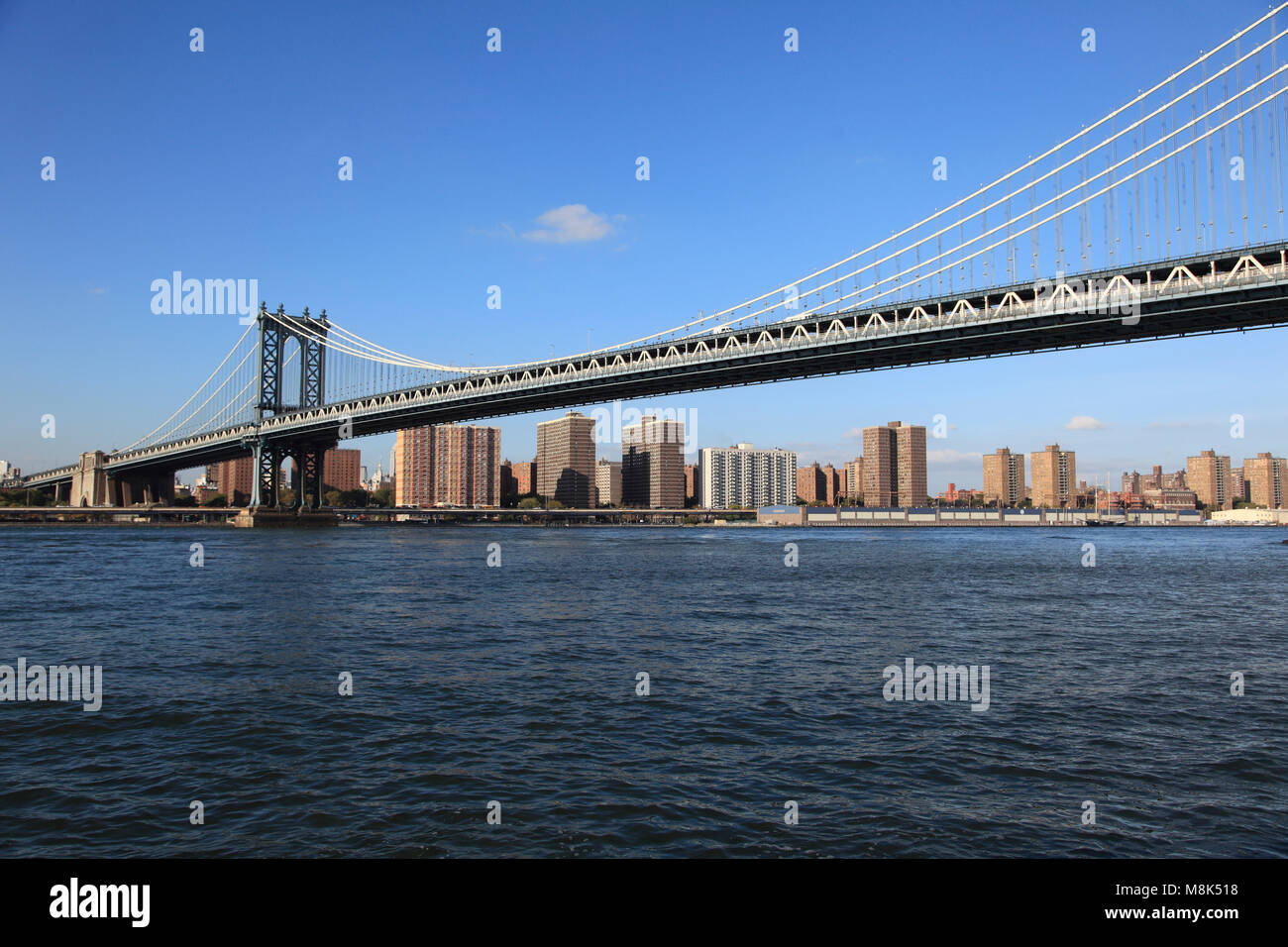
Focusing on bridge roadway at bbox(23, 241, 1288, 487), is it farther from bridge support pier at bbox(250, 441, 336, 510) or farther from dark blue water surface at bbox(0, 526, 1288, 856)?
dark blue water surface at bbox(0, 526, 1288, 856)

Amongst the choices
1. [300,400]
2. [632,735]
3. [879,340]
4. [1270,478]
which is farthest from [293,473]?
[1270,478]

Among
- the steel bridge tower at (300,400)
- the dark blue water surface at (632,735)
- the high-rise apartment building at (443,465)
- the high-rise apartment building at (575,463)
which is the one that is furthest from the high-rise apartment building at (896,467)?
the dark blue water surface at (632,735)

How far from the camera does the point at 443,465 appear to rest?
18312 centimetres

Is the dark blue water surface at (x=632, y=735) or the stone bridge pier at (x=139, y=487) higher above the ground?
the stone bridge pier at (x=139, y=487)

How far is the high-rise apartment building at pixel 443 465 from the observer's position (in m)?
182

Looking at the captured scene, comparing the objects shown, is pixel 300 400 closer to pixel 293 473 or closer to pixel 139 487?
pixel 293 473

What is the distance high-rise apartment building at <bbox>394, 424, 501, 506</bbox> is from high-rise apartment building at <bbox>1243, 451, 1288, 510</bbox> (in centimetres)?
18305

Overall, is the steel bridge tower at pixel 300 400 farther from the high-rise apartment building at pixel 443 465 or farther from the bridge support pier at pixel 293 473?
the high-rise apartment building at pixel 443 465

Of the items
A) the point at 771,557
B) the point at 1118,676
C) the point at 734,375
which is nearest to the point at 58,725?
the point at 1118,676

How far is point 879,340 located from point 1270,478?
201083 mm

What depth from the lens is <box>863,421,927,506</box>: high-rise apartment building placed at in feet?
627

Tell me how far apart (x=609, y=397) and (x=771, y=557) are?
69.2 feet

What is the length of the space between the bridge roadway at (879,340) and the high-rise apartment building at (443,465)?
9788 cm
